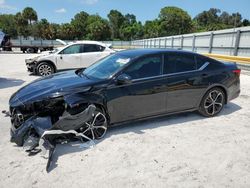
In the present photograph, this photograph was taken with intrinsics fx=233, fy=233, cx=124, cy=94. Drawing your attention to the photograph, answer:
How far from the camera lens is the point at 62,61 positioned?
9.91 m

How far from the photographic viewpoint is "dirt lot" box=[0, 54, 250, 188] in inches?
113

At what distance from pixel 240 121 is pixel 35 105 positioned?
13.1ft

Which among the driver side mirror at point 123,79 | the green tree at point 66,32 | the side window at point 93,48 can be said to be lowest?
the driver side mirror at point 123,79

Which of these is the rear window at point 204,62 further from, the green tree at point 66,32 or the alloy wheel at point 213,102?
the green tree at point 66,32

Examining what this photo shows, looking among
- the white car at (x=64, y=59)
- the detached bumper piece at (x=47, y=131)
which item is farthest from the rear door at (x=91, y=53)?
the detached bumper piece at (x=47, y=131)

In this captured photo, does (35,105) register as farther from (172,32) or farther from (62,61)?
(172,32)

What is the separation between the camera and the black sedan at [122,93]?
3660 millimetres

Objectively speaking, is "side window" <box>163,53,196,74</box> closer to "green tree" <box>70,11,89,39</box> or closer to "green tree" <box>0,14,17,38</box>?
"green tree" <box>70,11,89,39</box>

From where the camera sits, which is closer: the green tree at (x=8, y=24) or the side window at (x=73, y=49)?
the side window at (x=73, y=49)

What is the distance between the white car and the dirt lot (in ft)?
18.4

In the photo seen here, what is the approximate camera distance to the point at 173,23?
78000 millimetres

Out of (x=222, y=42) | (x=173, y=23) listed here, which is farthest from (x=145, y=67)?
(x=173, y=23)

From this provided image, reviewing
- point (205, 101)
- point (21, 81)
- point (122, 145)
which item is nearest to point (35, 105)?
point (122, 145)

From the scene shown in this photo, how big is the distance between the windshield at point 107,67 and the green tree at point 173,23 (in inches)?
2924
